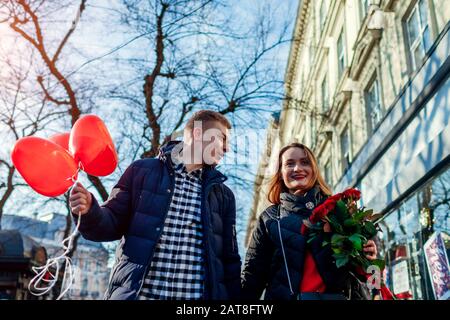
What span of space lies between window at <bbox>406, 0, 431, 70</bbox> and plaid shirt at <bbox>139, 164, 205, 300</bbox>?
656 cm

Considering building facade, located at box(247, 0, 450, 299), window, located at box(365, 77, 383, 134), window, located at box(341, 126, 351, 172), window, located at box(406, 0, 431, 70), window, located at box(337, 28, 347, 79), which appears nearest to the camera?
building facade, located at box(247, 0, 450, 299)

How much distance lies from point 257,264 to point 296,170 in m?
0.66

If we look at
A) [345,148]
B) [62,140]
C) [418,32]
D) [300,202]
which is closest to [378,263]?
[300,202]

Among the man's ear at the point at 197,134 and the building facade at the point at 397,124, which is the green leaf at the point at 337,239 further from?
the building facade at the point at 397,124

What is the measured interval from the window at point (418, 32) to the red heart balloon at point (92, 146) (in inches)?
254

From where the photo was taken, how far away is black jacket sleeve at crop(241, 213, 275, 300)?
106 inches

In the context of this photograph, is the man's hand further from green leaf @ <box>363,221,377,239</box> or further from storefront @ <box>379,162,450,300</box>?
storefront @ <box>379,162,450,300</box>

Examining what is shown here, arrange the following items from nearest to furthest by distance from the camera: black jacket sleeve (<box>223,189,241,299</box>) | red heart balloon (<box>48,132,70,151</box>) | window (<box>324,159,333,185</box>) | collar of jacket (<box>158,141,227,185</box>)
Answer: black jacket sleeve (<box>223,189,241,299</box>)
collar of jacket (<box>158,141,227,185</box>)
red heart balloon (<box>48,132,70,151</box>)
window (<box>324,159,333,185</box>)

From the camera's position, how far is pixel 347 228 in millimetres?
2539

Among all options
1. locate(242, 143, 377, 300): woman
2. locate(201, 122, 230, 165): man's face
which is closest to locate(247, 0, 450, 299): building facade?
locate(242, 143, 377, 300): woman

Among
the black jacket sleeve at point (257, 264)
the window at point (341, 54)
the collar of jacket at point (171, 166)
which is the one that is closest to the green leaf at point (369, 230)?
the black jacket sleeve at point (257, 264)

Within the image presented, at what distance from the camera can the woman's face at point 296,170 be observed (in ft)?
9.63

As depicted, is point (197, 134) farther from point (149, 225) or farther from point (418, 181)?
point (418, 181)
